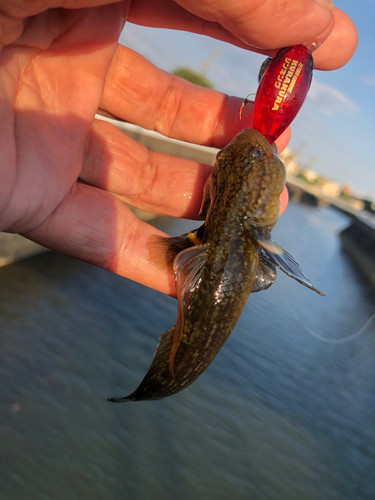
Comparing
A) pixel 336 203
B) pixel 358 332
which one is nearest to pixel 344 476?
pixel 358 332

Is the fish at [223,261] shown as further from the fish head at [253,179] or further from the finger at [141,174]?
the finger at [141,174]

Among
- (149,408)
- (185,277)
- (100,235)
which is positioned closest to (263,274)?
(185,277)

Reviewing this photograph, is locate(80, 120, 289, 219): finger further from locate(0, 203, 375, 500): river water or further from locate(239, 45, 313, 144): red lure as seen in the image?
locate(0, 203, 375, 500): river water

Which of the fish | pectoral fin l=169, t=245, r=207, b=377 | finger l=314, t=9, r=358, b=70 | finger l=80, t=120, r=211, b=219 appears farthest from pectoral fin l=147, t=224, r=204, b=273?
finger l=314, t=9, r=358, b=70

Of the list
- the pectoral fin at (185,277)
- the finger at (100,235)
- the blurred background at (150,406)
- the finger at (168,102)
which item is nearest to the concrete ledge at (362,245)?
the blurred background at (150,406)

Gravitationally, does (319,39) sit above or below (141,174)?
above

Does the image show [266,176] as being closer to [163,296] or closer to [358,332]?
[163,296]

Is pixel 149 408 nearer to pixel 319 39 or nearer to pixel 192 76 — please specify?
pixel 319 39
